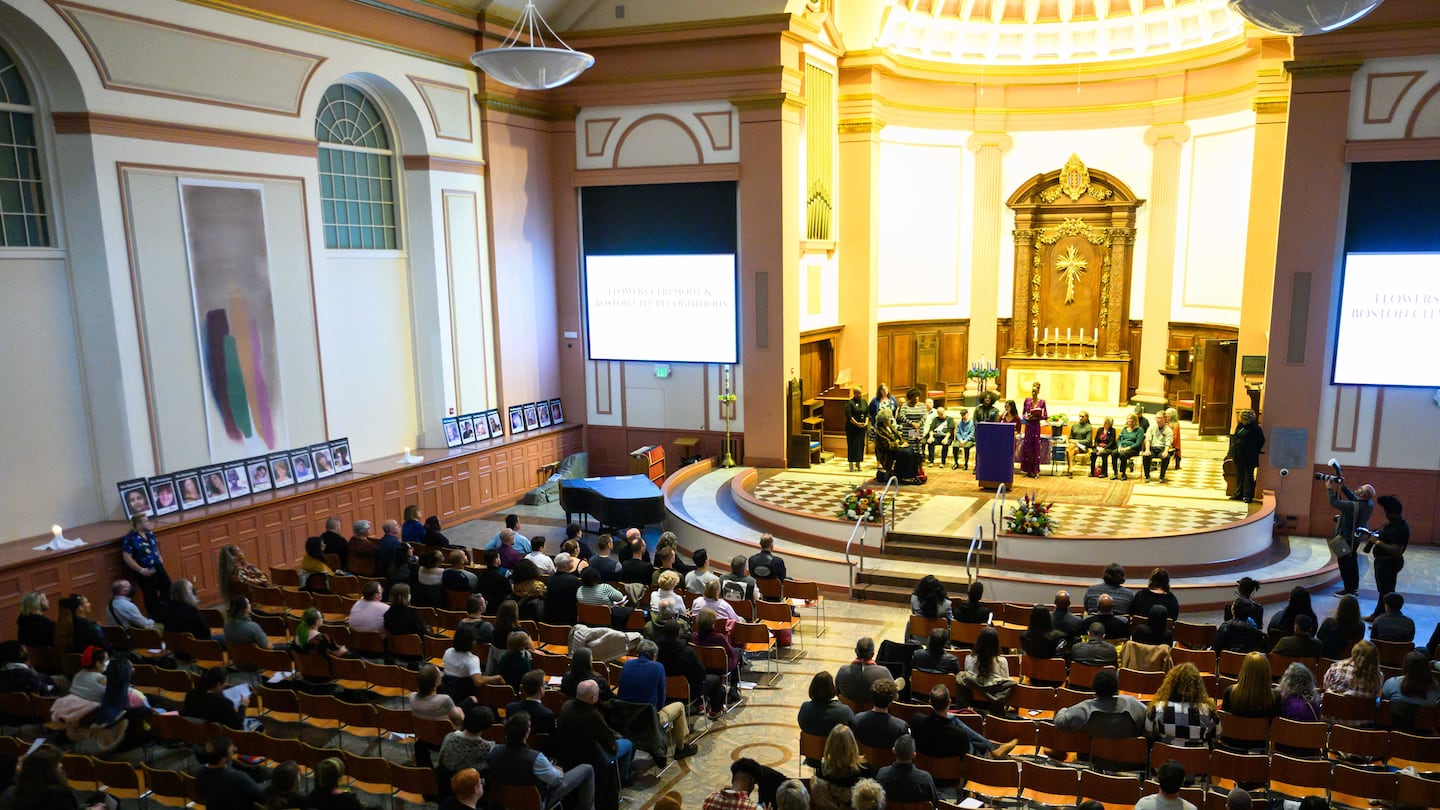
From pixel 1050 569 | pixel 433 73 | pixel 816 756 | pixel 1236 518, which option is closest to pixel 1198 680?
pixel 816 756

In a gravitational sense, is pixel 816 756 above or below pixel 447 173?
below

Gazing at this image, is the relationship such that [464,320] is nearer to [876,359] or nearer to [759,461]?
[759,461]

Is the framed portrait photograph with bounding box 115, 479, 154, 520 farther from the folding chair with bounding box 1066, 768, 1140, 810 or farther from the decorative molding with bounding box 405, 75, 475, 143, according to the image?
the folding chair with bounding box 1066, 768, 1140, 810

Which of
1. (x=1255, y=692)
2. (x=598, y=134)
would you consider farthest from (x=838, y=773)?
(x=598, y=134)

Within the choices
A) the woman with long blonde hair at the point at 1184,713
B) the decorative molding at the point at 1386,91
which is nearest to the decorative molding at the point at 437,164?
the woman with long blonde hair at the point at 1184,713

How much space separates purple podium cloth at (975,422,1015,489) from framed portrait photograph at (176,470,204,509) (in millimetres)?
10517

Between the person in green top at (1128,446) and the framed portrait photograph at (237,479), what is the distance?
12.7m

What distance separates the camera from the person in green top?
49.3ft

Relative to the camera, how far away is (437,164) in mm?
14773

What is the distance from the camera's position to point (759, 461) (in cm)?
1655

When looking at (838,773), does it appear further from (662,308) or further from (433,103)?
(433,103)

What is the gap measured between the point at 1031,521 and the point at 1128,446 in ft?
14.4


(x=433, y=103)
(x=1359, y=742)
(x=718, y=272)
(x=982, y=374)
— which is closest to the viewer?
(x=1359, y=742)

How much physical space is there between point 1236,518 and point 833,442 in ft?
23.4
